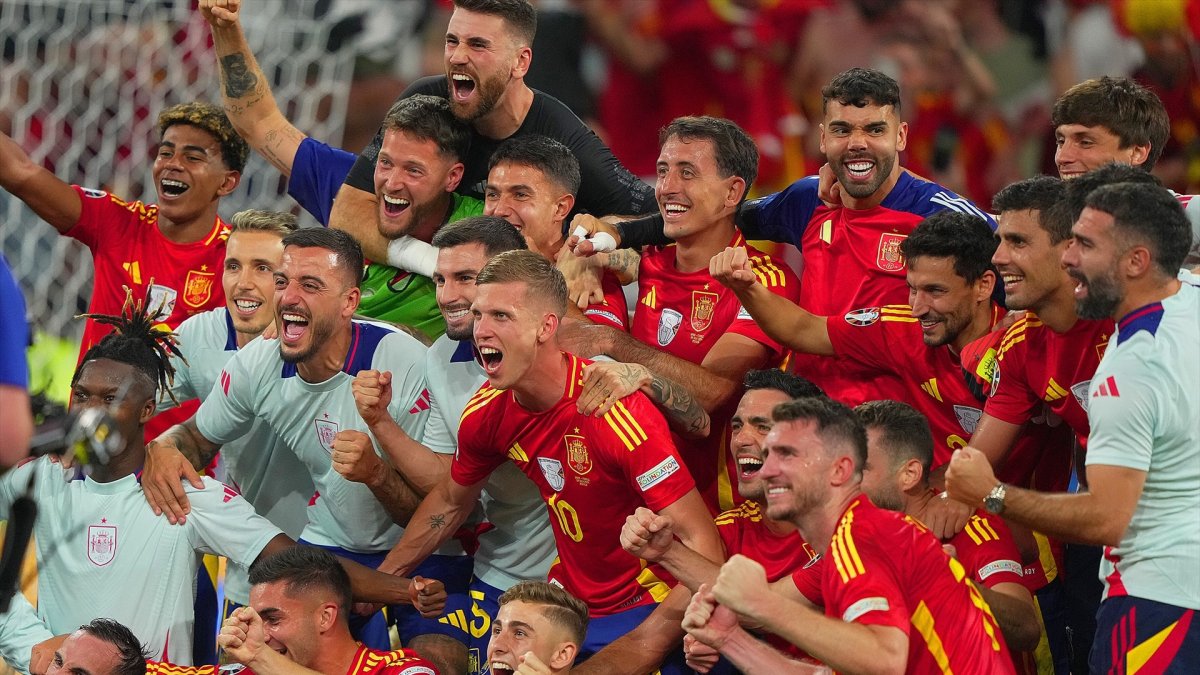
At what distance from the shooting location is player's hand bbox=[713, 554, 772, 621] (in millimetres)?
3904

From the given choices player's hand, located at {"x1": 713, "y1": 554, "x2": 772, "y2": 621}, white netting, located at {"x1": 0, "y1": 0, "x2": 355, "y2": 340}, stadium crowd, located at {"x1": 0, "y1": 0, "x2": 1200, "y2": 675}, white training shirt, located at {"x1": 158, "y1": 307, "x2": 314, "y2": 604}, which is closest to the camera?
player's hand, located at {"x1": 713, "y1": 554, "x2": 772, "y2": 621}

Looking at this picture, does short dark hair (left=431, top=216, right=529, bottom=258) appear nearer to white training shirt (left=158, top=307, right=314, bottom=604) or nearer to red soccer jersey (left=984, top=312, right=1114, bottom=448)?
white training shirt (left=158, top=307, right=314, bottom=604)

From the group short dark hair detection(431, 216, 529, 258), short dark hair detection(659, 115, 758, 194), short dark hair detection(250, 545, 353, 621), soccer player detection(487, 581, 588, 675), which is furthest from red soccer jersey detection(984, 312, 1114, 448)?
short dark hair detection(250, 545, 353, 621)

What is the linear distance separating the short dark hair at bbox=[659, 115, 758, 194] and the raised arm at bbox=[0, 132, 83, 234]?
8.74ft

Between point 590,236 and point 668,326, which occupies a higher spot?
point 590,236

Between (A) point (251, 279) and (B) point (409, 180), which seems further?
(A) point (251, 279)

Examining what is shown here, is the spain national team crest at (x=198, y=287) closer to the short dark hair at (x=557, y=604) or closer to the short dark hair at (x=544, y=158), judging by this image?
the short dark hair at (x=544, y=158)

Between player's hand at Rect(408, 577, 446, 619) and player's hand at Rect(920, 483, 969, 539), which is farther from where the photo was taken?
player's hand at Rect(408, 577, 446, 619)

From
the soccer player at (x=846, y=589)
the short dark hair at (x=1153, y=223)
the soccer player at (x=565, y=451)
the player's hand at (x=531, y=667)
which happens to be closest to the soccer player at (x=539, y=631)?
the player's hand at (x=531, y=667)

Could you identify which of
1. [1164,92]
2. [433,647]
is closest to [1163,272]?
[433,647]

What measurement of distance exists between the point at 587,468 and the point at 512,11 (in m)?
2.11

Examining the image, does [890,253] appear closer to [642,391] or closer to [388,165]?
[642,391]

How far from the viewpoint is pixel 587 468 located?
5055 millimetres

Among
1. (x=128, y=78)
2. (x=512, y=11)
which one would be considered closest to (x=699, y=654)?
(x=512, y=11)
